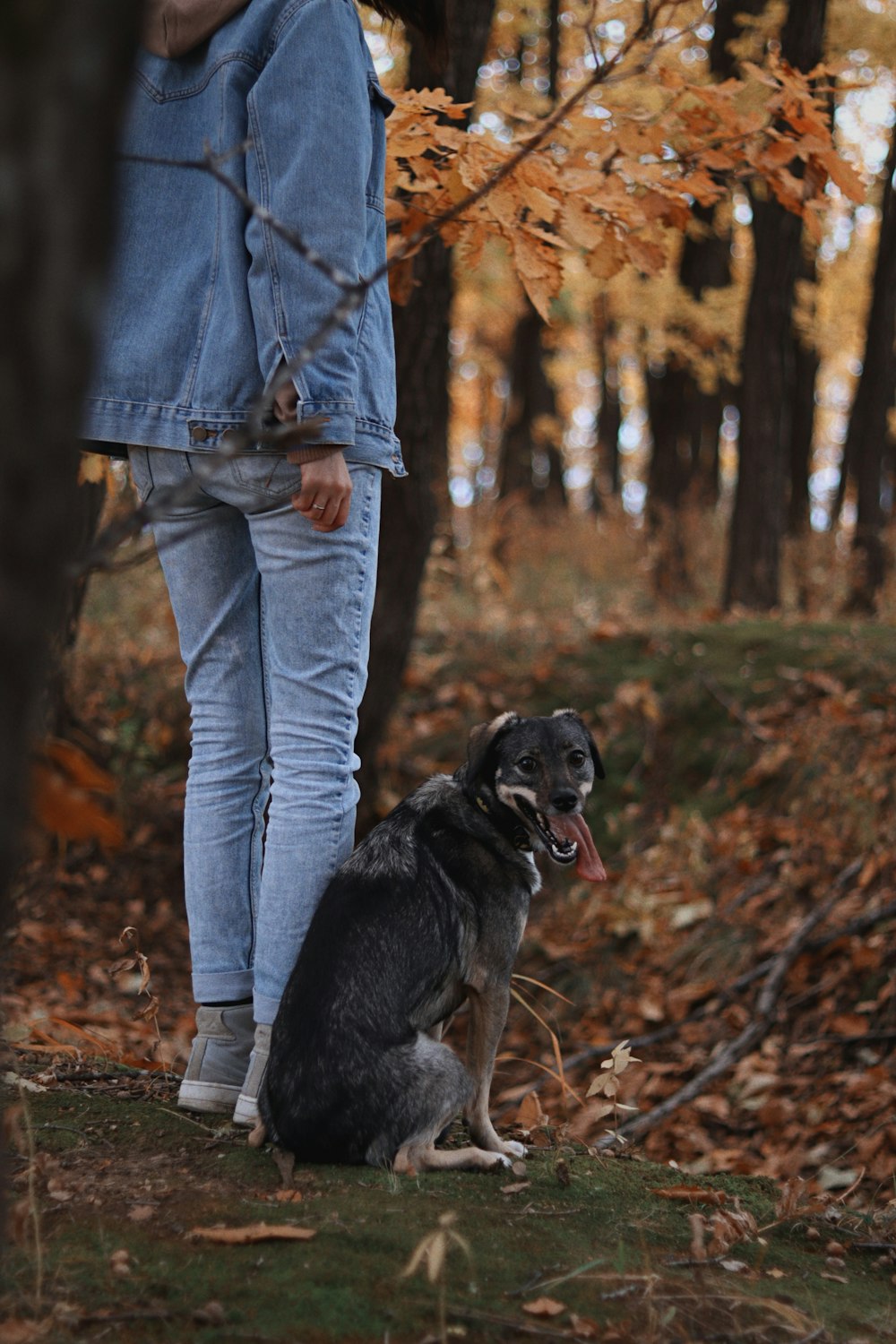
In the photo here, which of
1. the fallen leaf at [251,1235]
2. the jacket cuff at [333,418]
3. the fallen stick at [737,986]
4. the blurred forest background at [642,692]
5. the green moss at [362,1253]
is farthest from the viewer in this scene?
the fallen stick at [737,986]

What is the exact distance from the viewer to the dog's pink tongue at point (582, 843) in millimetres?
3287

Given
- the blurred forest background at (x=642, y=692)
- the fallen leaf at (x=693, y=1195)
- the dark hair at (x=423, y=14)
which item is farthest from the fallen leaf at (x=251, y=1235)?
the dark hair at (x=423, y=14)

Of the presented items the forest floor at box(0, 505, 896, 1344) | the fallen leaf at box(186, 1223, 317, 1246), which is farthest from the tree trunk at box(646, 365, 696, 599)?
the fallen leaf at box(186, 1223, 317, 1246)

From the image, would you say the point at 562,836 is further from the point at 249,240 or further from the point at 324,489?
the point at 249,240

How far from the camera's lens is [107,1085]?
11.1ft

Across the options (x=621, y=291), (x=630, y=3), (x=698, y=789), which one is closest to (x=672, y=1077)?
(x=698, y=789)

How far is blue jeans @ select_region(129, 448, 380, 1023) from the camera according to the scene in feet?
9.52

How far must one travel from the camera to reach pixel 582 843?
3389 mm

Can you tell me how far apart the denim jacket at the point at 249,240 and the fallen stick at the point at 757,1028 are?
3.00m

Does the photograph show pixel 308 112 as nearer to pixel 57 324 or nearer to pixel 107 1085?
pixel 57 324

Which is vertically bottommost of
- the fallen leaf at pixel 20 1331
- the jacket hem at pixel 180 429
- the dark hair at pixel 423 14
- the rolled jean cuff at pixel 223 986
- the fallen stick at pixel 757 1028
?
the fallen stick at pixel 757 1028

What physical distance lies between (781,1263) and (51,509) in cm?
233

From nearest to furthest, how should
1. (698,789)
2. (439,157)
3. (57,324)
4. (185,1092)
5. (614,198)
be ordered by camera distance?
(57,324) < (185,1092) < (614,198) < (439,157) < (698,789)

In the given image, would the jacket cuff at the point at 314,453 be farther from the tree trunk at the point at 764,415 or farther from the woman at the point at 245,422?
the tree trunk at the point at 764,415
